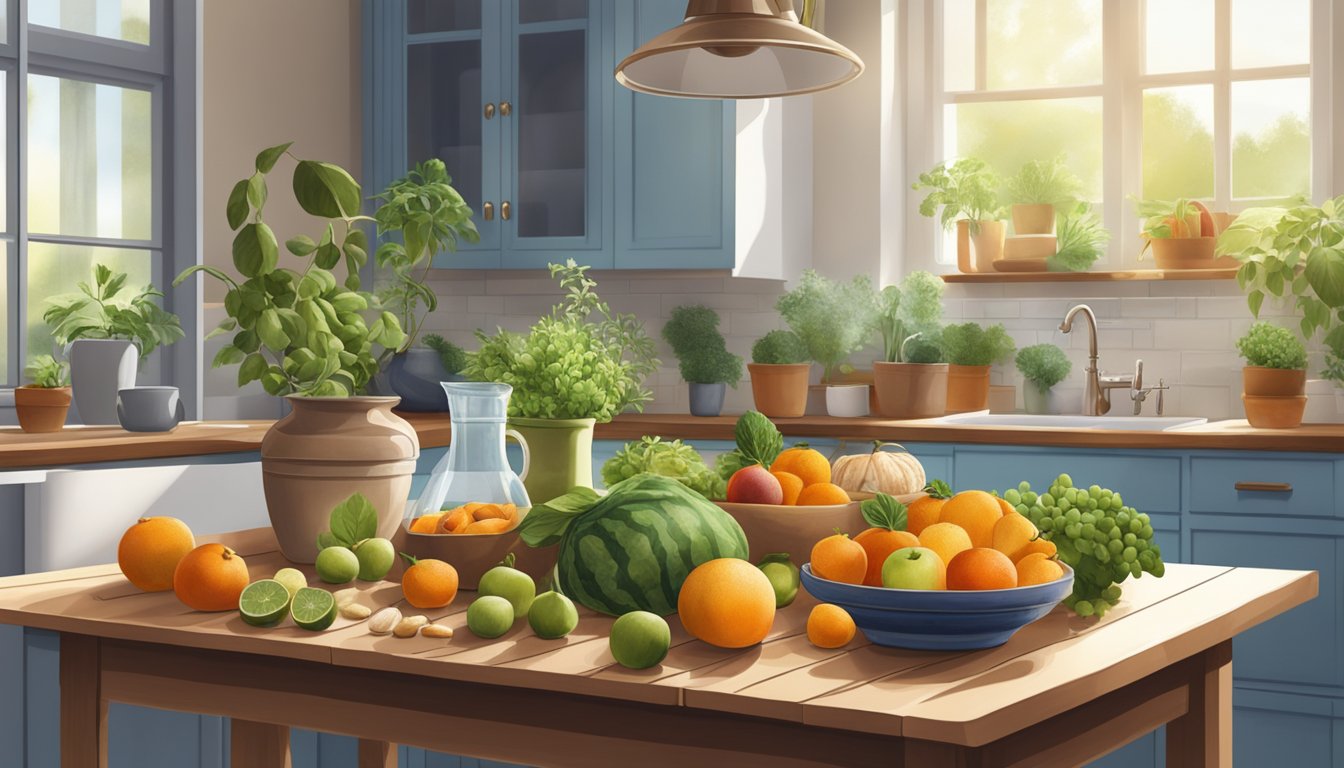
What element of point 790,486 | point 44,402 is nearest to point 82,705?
point 790,486

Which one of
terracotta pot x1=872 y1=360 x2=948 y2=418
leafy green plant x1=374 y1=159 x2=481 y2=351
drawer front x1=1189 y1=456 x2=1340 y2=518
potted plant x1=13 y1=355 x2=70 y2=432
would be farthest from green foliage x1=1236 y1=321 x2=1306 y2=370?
potted plant x1=13 y1=355 x2=70 y2=432

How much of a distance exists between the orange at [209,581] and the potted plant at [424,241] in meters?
2.74

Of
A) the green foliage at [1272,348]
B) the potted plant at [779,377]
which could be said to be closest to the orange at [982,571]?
the green foliage at [1272,348]

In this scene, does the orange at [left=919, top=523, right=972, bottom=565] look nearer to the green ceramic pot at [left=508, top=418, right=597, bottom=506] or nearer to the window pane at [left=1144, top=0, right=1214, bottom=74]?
the green ceramic pot at [left=508, top=418, right=597, bottom=506]

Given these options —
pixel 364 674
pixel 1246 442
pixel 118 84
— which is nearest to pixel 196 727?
pixel 364 674

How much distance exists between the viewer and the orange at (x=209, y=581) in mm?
1435

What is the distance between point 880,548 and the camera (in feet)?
4.39

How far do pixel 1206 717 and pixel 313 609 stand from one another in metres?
0.93

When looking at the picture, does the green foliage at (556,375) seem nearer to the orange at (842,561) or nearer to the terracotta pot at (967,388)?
the orange at (842,561)

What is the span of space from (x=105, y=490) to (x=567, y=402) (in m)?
1.39

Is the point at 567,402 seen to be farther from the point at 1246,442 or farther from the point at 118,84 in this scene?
the point at 118,84

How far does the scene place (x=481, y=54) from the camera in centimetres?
458

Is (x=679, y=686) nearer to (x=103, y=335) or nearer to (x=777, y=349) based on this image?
(x=103, y=335)

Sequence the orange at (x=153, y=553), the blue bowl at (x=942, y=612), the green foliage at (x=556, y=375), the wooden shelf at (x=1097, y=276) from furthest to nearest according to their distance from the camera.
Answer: the wooden shelf at (x=1097, y=276), the green foliage at (x=556, y=375), the orange at (x=153, y=553), the blue bowl at (x=942, y=612)
